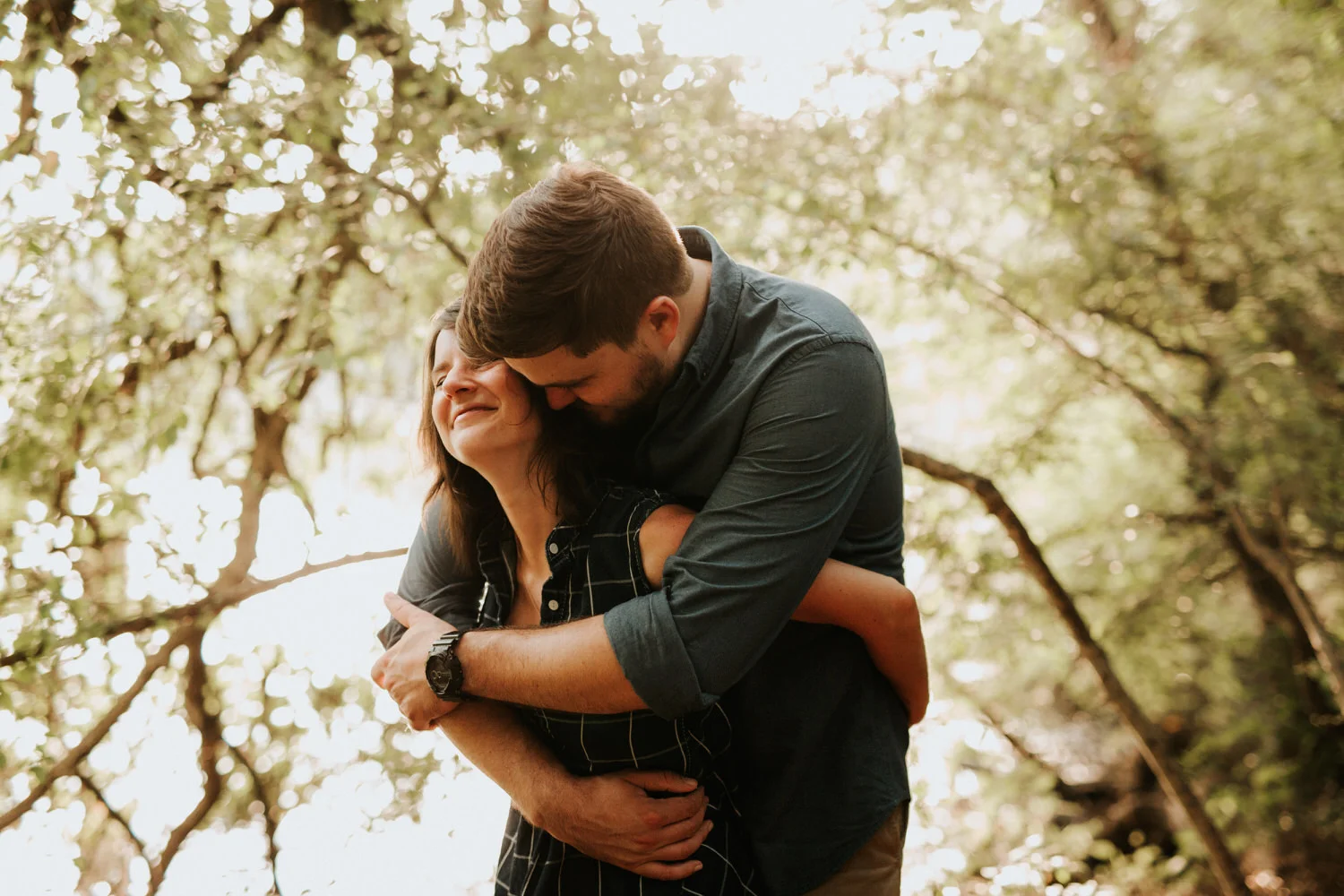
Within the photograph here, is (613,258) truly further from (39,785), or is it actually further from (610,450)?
(39,785)

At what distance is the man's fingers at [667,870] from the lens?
1.78 meters

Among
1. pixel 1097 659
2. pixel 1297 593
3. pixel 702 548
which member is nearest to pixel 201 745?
pixel 702 548

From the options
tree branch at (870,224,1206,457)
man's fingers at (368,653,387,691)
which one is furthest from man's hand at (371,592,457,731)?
tree branch at (870,224,1206,457)

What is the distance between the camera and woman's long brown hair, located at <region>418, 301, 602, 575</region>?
191cm

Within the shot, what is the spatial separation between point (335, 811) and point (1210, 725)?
4572mm

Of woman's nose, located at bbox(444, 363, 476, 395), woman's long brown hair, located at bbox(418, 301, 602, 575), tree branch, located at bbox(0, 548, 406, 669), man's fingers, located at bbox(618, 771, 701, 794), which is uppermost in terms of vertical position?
woman's nose, located at bbox(444, 363, 476, 395)

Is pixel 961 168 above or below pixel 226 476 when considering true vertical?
above

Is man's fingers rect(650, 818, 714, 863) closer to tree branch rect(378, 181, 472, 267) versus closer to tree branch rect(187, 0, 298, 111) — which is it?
tree branch rect(378, 181, 472, 267)

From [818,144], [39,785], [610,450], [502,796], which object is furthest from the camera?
[818,144]

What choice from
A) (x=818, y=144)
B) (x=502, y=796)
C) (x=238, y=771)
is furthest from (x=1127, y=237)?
(x=238, y=771)

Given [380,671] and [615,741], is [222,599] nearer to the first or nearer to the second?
[380,671]

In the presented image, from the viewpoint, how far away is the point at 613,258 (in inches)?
70.6

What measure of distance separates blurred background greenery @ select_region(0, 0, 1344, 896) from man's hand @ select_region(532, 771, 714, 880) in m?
1.35

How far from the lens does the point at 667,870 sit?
5.84 feet
